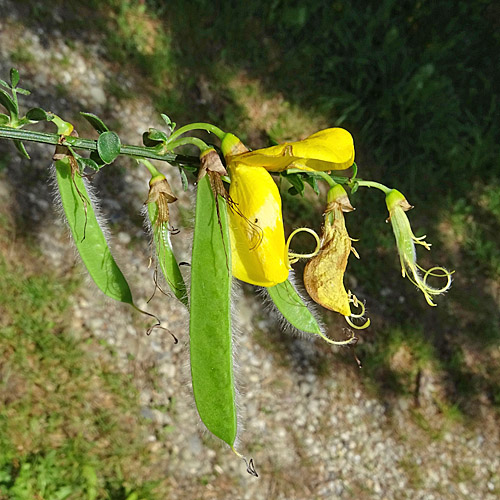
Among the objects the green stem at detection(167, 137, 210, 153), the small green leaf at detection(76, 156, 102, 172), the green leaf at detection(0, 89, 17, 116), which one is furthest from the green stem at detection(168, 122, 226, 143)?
the green leaf at detection(0, 89, 17, 116)

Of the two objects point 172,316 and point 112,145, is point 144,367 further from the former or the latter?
point 112,145

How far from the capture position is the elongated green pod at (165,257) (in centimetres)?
101

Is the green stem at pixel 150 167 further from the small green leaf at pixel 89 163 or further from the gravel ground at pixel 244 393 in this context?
the gravel ground at pixel 244 393

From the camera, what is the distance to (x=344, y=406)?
3.13 metres

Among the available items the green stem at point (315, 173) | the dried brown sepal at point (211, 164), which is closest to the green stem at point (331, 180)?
the green stem at point (315, 173)

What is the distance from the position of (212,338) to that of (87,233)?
36cm

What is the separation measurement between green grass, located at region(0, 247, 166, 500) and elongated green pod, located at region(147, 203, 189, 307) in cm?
169

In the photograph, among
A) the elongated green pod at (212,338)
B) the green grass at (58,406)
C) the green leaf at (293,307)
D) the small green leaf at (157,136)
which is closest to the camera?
the elongated green pod at (212,338)

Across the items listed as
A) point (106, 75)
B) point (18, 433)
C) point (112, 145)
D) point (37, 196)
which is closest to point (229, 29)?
point (106, 75)

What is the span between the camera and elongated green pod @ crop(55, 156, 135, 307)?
3.39 ft

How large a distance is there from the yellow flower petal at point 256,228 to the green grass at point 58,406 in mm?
1821

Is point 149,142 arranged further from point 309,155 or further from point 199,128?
point 309,155

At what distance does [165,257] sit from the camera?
102 centimetres

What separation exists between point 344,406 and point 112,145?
2.53 meters
